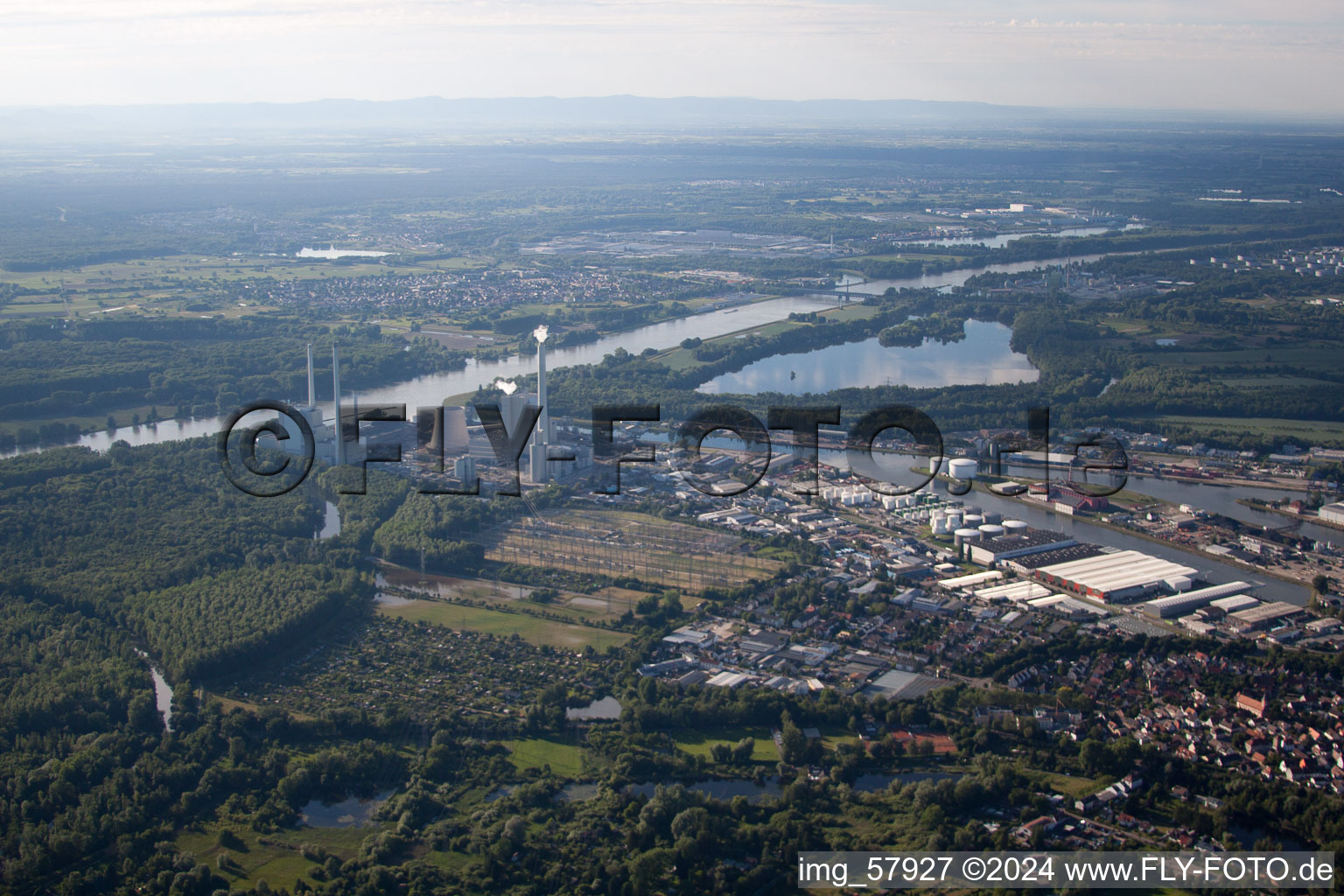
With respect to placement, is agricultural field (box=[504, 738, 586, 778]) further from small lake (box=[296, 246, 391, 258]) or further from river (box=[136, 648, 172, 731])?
small lake (box=[296, 246, 391, 258])

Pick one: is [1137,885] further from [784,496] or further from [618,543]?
[784,496]

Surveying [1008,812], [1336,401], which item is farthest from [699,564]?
[1336,401]

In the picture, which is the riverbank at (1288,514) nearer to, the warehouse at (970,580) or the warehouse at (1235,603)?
the warehouse at (1235,603)

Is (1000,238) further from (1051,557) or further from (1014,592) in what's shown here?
(1014,592)

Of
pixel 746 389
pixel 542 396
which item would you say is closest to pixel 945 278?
pixel 746 389

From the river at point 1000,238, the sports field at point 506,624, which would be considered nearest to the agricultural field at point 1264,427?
the sports field at point 506,624
